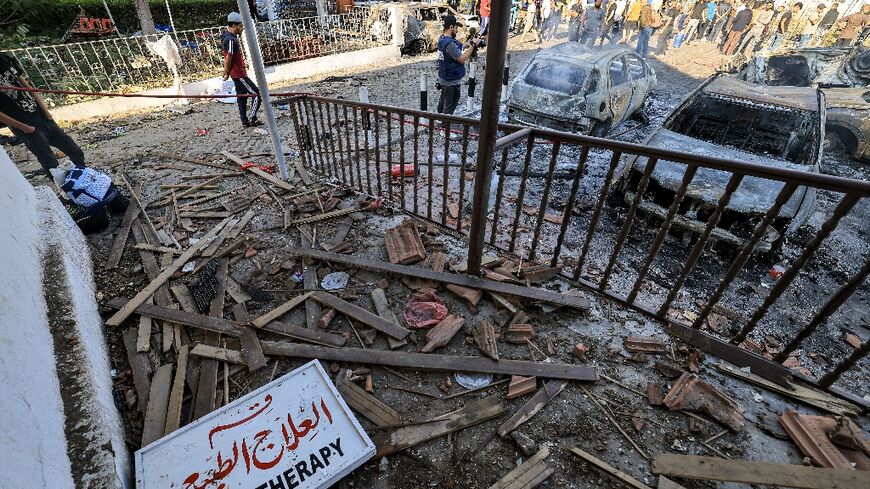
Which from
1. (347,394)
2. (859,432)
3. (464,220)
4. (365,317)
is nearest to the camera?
(859,432)

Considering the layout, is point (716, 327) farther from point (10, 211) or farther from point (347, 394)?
point (10, 211)

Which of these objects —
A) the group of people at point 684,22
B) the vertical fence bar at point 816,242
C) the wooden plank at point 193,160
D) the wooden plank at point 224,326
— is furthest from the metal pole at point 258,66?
the group of people at point 684,22

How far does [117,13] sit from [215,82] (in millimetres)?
10924

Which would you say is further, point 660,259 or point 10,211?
point 660,259

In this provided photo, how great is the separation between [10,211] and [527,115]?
327 inches

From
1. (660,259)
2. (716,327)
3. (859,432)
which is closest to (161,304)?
(859,432)

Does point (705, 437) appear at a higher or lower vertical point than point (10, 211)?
lower

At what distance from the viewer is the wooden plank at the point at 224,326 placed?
3.02 metres

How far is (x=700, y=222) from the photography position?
495 centimetres

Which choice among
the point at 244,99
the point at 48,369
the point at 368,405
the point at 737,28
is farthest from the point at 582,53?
the point at 737,28

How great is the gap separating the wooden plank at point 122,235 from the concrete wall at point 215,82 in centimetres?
658

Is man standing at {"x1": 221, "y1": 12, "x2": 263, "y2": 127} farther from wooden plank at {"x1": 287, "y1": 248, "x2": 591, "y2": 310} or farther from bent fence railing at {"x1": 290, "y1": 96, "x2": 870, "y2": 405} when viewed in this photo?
wooden plank at {"x1": 287, "y1": 248, "x2": 591, "y2": 310}

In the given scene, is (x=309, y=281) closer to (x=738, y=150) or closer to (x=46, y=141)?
(x=46, y=141)

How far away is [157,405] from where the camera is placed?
2.56 metres
